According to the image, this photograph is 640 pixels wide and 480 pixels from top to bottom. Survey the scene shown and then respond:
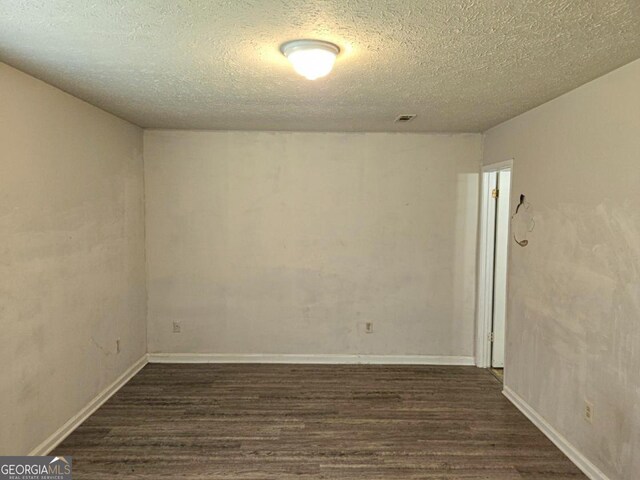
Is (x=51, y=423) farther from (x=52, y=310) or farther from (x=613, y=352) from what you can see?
(x=613, y=352)

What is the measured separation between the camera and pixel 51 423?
277 centimetres

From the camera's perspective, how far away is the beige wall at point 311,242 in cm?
430

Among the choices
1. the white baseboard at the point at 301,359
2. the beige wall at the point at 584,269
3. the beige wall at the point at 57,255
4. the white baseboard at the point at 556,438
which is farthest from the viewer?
the white baseboard at the point at 301,359

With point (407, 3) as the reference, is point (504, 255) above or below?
below

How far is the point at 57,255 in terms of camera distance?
9.25ft

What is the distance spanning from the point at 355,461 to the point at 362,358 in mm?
1764

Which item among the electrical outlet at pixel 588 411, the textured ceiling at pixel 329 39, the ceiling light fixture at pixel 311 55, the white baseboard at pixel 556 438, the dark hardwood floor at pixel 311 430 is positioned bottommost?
the dark hardwood floor at pixel 311 430

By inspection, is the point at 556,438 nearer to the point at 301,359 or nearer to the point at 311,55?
the point at 301,359

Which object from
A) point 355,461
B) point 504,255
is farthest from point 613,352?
point 504,255

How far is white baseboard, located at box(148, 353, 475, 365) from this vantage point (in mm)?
4414

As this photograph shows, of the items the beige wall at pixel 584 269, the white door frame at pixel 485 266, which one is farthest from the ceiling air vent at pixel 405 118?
the white door frame at pixel 485 266

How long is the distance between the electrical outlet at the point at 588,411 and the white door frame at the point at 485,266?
5.62 feet

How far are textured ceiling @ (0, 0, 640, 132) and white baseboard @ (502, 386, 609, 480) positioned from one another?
228 cm
